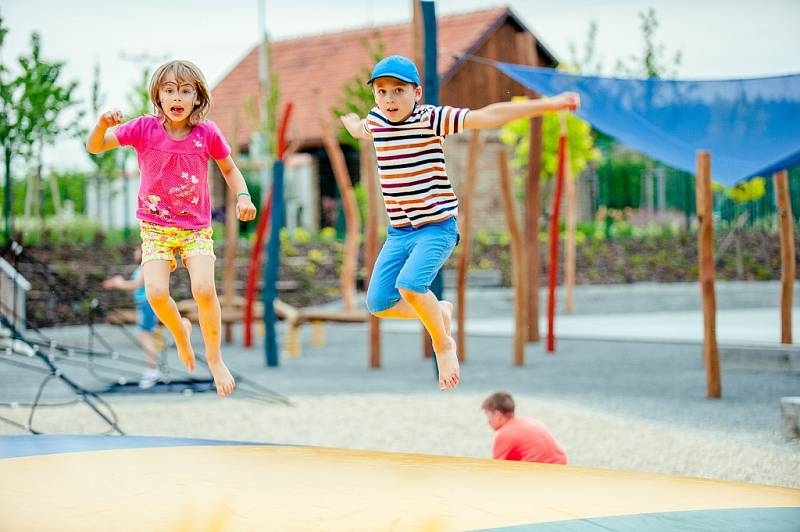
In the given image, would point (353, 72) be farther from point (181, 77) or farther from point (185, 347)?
point (181, 77)

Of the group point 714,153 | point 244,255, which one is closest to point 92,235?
point 244,255

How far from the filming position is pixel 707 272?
953 centimetres

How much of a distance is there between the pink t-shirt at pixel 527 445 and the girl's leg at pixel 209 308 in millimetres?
2312

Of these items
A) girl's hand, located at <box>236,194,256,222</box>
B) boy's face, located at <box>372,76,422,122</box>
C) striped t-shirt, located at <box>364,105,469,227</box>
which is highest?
boy's face, located at <box>372,76,422,122</box>

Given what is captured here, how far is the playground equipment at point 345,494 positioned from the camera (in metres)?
3.96

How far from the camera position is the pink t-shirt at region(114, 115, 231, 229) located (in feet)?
13.6

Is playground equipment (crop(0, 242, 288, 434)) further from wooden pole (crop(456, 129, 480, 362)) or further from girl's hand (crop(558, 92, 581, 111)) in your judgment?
girl's hand (crop(558, 92, 581, 111))

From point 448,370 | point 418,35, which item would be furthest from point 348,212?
point 448,370

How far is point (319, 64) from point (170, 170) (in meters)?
23.1

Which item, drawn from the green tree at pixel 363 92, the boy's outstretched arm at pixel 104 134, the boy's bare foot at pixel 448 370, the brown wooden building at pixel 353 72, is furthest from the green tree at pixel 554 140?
the boy's outstretched arm at pixel 104 134

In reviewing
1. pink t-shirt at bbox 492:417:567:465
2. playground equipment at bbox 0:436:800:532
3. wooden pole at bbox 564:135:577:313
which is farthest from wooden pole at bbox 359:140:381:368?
playground equipment at bbox 0:436:800:532

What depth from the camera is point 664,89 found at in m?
9.45

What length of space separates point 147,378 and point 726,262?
46.2 feet

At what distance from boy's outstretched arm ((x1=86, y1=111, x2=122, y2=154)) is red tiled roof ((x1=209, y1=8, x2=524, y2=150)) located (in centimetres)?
1993
